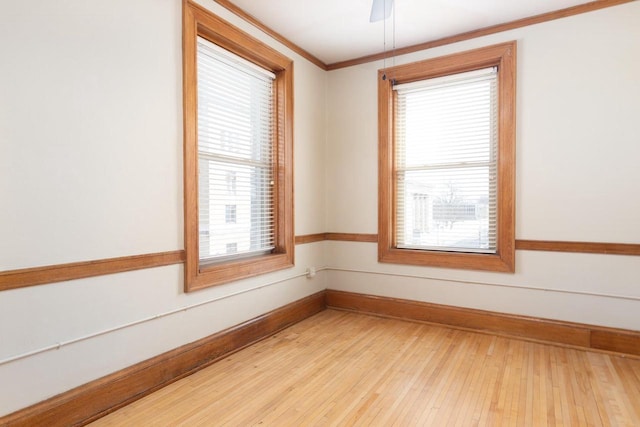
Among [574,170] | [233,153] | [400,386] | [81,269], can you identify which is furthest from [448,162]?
[81,269]

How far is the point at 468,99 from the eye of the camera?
3574 mm

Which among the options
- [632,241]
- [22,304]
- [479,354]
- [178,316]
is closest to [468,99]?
[632,241]

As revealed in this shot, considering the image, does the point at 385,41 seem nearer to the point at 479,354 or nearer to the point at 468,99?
the point at 468,99

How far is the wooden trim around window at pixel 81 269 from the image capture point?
1771 mm

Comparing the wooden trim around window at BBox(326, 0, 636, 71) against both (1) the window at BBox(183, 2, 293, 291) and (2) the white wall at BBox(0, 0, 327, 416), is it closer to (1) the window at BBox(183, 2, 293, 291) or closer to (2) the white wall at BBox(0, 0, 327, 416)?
(1) the window at BBox(183, 2, 293, 291)

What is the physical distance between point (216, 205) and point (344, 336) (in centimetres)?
163

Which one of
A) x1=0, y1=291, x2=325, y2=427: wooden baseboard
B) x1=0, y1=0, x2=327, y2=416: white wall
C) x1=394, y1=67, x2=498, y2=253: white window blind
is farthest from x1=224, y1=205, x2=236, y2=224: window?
x1=394, y1=67, x2=498, y2=253: white window blind

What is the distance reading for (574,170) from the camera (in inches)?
121

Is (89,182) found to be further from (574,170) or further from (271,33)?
(574,170)

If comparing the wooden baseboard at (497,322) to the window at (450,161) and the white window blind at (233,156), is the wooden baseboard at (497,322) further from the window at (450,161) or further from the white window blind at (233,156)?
the white window blind at (233,156)

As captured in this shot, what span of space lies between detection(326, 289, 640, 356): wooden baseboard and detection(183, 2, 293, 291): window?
0.98m

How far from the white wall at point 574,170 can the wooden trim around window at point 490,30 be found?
0.04m

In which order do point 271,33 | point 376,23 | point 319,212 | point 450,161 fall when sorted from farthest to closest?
point 319,212, point 450,161, point 271,33, point 376,23

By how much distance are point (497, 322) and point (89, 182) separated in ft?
11.1
